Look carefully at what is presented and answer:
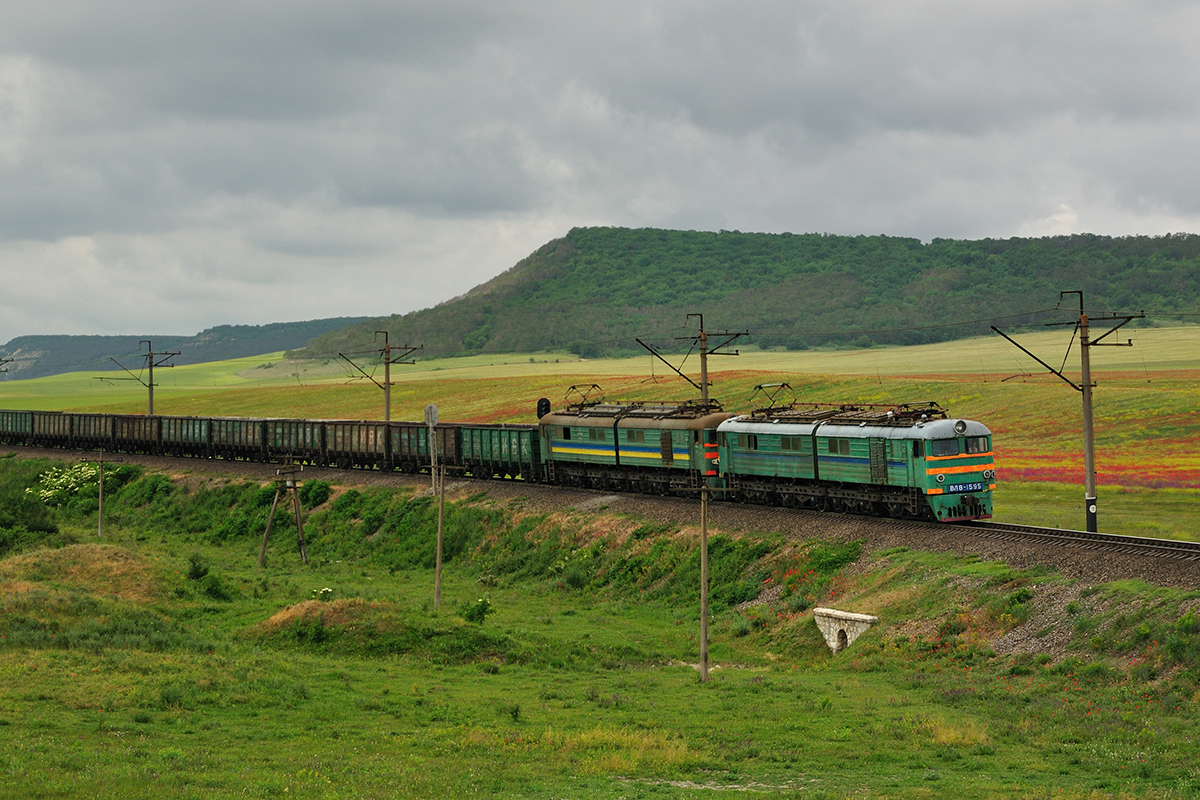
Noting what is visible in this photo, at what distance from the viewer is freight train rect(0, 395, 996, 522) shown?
4431 centimetres

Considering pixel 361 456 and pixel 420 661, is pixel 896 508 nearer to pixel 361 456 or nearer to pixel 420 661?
pixel 420 661

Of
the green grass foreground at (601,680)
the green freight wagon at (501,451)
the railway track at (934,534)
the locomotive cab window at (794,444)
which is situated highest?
the locomotive cab window at (794,444)

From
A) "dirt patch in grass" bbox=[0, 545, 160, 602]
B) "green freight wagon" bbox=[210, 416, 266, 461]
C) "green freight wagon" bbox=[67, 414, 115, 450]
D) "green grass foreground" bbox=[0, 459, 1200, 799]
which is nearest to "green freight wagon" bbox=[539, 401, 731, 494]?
"green grass foreground" bbox=[0, 459, 1200, 799]

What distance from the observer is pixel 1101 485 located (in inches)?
2483

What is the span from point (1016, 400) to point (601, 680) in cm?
7464

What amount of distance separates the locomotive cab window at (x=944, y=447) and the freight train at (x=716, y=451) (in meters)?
0.04

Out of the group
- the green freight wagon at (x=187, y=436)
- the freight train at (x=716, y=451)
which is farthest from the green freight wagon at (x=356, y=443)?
the green freight wagon at (x=187, y=436)

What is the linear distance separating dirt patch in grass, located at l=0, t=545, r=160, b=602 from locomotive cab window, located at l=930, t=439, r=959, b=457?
31.5 metres

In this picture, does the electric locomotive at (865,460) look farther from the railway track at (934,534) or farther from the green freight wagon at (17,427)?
the green freight wagon at (17,427)

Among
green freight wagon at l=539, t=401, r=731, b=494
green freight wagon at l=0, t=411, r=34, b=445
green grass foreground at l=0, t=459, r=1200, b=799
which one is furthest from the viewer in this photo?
green freight wagon at l=0, t=411, r=34, b=445

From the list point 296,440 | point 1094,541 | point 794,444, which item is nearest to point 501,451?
point 296,440

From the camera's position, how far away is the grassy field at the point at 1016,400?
6069 cm

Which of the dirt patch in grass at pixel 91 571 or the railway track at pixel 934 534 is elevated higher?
the railway track at pixel 934 534

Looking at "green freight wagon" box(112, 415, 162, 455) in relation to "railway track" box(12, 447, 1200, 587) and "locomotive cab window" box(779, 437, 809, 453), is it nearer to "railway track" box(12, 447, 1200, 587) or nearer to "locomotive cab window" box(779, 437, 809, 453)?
"railway track" box(12, 447, 1200, 587)
